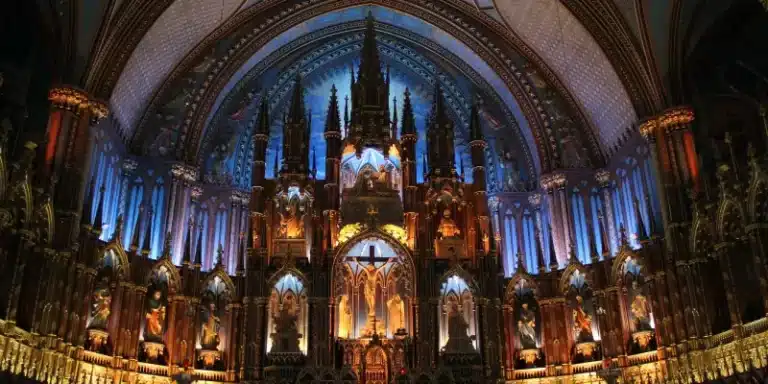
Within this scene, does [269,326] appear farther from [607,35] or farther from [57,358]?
[607,35]

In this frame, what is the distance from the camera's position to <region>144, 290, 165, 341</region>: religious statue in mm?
25359

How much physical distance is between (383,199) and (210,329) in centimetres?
850

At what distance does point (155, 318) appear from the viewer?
25.6 meters

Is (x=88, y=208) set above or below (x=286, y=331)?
above

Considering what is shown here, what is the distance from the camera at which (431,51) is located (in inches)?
1369

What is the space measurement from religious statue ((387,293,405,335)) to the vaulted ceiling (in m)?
8.53

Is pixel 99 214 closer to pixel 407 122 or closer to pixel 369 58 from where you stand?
pixel 407 122

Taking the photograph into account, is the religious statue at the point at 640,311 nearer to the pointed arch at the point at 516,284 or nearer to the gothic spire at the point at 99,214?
the pointed arch at the point at 516,284

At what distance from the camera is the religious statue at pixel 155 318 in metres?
25.4

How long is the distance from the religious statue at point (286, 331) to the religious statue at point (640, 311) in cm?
1191

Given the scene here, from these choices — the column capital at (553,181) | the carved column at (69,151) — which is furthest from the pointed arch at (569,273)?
the carved column at (69,151)

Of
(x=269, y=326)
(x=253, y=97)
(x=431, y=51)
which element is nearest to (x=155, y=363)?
(x=269, y=326)

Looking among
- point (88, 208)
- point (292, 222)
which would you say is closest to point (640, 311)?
point (292, 222)

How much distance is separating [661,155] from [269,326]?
50.0ft
